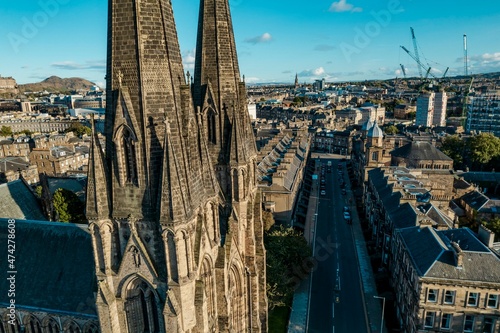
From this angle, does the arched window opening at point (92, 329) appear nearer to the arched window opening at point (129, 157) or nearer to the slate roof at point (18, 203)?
the arched window opening at point (129, 157)

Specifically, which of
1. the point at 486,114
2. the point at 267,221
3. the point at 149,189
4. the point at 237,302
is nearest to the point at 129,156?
the point at 149,189

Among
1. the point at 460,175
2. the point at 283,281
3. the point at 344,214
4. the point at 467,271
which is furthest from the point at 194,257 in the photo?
the point at 460,175

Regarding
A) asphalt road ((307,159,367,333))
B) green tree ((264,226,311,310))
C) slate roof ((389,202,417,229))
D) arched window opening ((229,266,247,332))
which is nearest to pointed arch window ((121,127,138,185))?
arched window opening ((229,266,247,332))

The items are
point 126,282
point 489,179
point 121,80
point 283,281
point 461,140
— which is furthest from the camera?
point 461,140

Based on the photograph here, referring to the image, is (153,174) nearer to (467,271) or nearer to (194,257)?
(194,257)

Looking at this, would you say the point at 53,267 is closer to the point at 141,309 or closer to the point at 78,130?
the point at 141,309

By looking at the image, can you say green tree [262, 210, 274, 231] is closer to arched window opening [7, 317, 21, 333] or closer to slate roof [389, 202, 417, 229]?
slate roof [389, 202, 417, 229]

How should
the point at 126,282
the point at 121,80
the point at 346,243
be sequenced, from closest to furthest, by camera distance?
the point at 121,80 < the point at 126,282 < the point at 346,243
